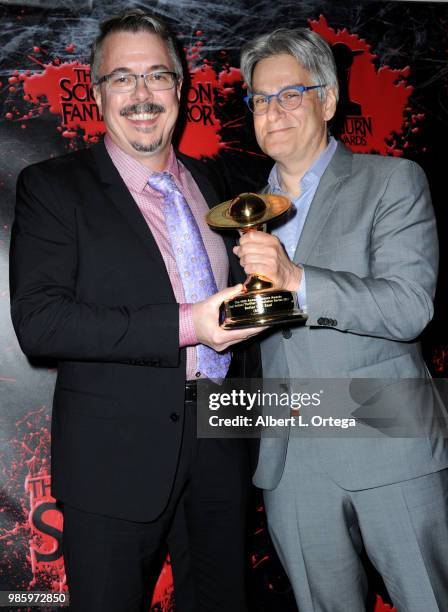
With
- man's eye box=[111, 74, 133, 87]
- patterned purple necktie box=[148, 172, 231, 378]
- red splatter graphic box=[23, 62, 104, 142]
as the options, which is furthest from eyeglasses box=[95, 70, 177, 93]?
red splatter graphic box=[23, 62, 104, 142]

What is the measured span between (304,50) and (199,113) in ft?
2.68

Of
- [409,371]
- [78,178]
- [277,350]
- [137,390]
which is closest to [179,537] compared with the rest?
[137,390]

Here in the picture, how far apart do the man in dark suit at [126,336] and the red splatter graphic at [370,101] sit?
116 cm

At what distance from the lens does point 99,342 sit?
182 cm

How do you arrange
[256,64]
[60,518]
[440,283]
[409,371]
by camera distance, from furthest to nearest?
[440,283], [60,518], [256,64], [409,371]

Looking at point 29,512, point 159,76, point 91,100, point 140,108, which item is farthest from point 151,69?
point 29,512

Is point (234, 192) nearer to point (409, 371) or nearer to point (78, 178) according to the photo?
point (78, 178)

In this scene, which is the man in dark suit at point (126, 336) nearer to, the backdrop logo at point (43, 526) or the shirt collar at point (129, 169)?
the shirt collar at point (129, 169)

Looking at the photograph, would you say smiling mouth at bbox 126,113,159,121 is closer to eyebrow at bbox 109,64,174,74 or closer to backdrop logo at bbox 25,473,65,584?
eyebrow at bbox 109,64,174,74

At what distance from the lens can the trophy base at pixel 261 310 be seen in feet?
5.82

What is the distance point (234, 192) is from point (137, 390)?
2.89ft

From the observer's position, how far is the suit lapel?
6.48 ft

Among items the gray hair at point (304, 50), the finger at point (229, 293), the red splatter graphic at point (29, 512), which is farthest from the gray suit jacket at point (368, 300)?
the red splatter graphic at point (29, 512)

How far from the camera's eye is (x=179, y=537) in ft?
6.88
